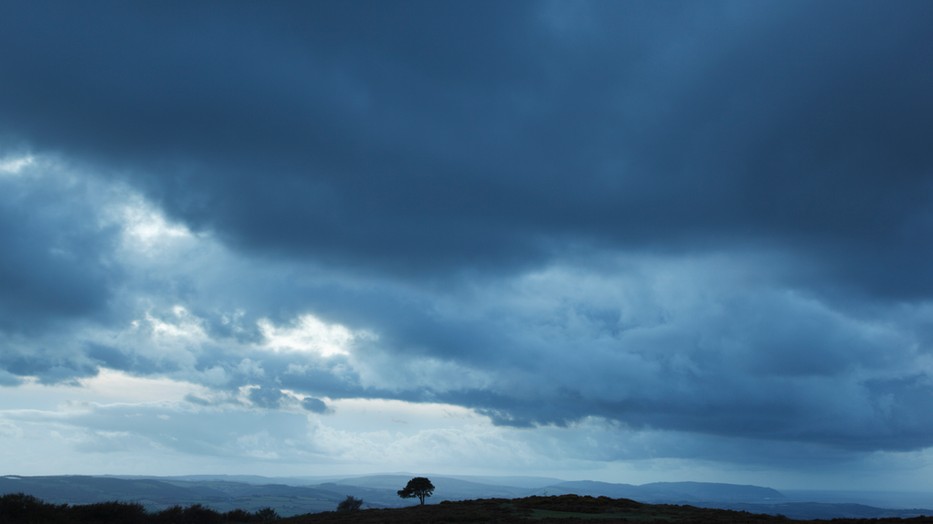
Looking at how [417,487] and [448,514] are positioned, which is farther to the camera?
[417,487]

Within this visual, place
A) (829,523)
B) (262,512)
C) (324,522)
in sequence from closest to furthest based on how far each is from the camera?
(829,523) < (324,522) < (262,512)

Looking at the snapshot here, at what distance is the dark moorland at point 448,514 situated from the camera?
56.8 m

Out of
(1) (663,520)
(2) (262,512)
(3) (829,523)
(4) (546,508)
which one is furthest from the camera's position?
(2) (262,512)

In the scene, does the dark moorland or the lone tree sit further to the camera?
the lone tree

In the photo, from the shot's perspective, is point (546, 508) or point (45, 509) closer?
point (45, 509)

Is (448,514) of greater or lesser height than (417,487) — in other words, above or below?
above

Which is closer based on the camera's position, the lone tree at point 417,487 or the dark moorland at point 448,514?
the dark moorland at point 448,514

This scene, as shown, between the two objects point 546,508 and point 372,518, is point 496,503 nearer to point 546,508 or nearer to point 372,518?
point 546,508

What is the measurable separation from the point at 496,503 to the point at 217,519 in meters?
29.5

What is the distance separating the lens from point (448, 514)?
60938 millimetres

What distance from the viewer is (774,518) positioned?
60.2 meters

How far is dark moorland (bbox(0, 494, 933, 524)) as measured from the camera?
56.8 metres

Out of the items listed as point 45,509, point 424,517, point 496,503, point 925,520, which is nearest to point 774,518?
point 925,520

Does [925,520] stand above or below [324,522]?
above
